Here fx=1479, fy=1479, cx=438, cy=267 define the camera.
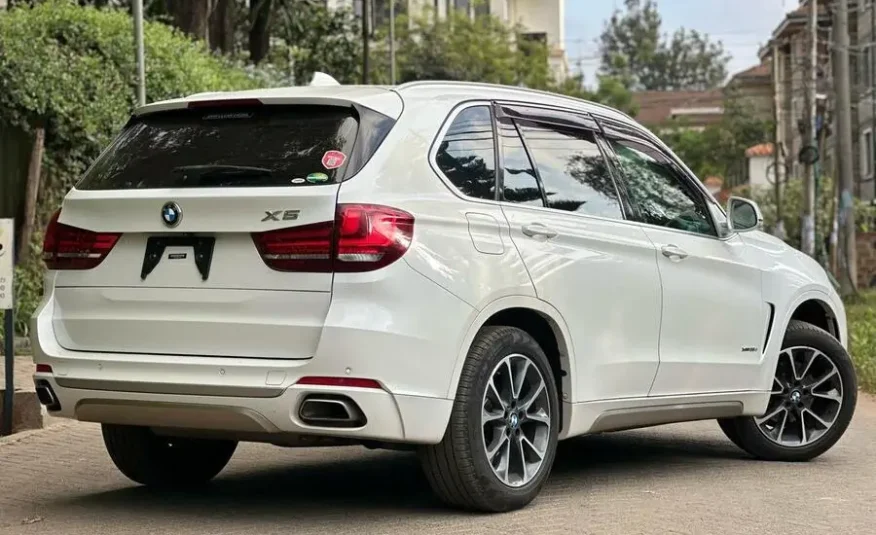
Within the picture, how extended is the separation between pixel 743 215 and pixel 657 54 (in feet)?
471

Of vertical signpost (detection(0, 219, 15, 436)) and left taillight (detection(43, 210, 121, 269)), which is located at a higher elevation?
left taillight (detection(43, 210, 121, 269))

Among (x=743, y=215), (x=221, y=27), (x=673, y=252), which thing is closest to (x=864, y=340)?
(x=743, y=215)

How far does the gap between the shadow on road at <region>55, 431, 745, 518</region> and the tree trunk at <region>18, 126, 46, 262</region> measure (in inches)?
276

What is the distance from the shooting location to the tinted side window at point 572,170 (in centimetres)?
696

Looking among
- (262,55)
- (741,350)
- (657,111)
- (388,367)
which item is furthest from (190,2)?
(657,111)

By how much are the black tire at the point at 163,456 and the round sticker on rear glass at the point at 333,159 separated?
1828 mm

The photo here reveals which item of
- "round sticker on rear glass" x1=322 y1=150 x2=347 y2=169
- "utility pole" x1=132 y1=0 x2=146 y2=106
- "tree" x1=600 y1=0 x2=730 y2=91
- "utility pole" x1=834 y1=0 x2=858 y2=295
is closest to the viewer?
"round sticker on rear glass" x1=322 y1=150 x2=347 y2=169

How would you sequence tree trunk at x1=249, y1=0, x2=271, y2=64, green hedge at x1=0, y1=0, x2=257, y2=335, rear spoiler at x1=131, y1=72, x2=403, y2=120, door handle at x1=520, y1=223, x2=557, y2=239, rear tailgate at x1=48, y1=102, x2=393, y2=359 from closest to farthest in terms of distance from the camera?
rear tailgate at x1=48, y1=102, x2=393, y2=359, rear spoiler at x1=131, y1=72, x2=403, y2=120, door handle at x1=520, y1=223, x2=557, y2=239, green hedge at x1=0, y1=0, x2=257, y2=335, tree trunk at x1=249, y1=0, x2=271, y2=64

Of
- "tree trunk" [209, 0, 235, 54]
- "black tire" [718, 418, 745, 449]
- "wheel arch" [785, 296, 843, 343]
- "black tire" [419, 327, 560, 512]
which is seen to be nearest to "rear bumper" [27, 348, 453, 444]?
"black tire" [419, 327, 560, 512]

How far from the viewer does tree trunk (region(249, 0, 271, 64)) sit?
1164 inches

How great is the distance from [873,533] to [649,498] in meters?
1.13

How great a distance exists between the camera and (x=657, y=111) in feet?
450

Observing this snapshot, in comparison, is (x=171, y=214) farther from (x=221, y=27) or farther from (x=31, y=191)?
(x=221, y=27)

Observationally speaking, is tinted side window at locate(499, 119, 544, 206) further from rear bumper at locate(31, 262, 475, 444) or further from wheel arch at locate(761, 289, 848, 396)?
wheel arch at locate(761, 289, 848, 396)
